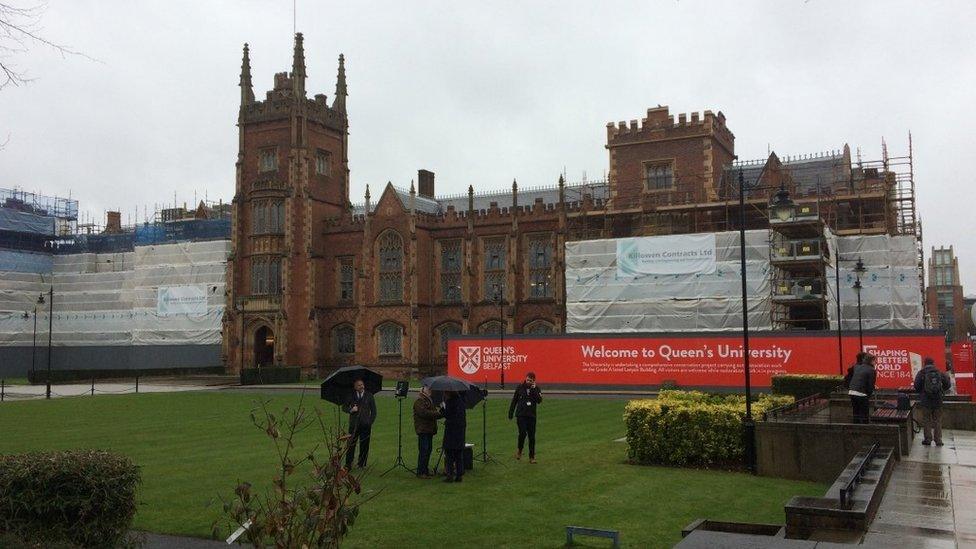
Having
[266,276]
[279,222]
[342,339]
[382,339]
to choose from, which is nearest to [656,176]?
[382,339]

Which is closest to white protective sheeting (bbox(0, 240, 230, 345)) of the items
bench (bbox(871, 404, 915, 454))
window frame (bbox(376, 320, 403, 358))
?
window frame (bbox(376, 320, 403, 358))

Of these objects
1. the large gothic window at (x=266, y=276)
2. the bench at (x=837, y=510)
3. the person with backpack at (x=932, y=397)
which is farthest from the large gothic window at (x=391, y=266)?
the bench at (x=837, y=510)

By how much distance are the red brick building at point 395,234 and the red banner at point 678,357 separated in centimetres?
861

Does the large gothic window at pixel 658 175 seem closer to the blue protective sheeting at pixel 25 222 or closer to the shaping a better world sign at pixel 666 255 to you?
the shaping a better world sign at pixel 666 255

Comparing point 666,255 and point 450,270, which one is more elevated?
point 450,270

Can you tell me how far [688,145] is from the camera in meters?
51.0

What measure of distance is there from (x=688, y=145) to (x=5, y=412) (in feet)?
131

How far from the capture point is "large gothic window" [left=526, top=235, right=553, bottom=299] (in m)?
55.1

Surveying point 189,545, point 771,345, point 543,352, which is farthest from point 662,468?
point 543,352

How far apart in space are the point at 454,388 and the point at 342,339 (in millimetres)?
47767

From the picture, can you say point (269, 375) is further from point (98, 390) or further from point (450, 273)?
point (450, 273)

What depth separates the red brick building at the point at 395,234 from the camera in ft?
169

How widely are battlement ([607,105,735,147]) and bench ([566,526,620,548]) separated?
4427 cm

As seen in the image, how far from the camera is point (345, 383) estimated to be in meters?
15.7
